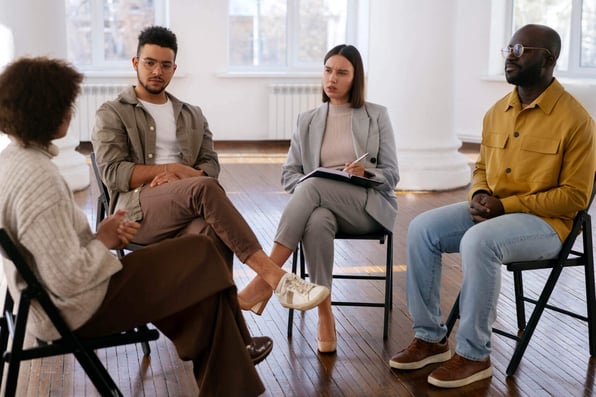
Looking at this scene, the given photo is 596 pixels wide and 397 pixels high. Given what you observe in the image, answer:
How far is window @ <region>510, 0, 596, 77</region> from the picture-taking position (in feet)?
32.1

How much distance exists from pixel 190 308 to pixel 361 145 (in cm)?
145

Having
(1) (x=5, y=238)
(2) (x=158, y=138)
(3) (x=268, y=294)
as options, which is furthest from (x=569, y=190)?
(1) (x=5, y=238)

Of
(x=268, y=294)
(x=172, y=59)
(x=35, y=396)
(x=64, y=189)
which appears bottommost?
(x=35, y=396)

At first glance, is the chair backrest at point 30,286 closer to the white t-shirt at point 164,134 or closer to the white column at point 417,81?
the white t-shirt at point 164,134

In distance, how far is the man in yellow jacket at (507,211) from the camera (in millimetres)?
3178

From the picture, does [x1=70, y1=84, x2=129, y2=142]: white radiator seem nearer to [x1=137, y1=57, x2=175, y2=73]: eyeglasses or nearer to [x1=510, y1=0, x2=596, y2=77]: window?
[x1=510, y1=0, x2=596, y2=77]: window

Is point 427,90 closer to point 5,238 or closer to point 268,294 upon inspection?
point 268,294

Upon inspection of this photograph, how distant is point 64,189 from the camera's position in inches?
95.1

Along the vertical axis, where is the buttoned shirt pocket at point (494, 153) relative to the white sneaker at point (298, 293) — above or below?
above

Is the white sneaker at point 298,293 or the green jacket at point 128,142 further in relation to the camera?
the green jacket at point 128,142

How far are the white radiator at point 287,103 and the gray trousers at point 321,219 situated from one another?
6636 mm

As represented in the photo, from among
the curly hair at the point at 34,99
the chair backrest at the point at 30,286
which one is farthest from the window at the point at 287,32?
the chair backrest at the point at 30,286

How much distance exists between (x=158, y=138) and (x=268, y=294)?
0.81 m

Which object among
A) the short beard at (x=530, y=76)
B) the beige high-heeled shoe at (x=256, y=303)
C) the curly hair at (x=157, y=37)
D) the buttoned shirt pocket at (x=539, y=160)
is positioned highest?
the curly hair at (x=157, y=37)
